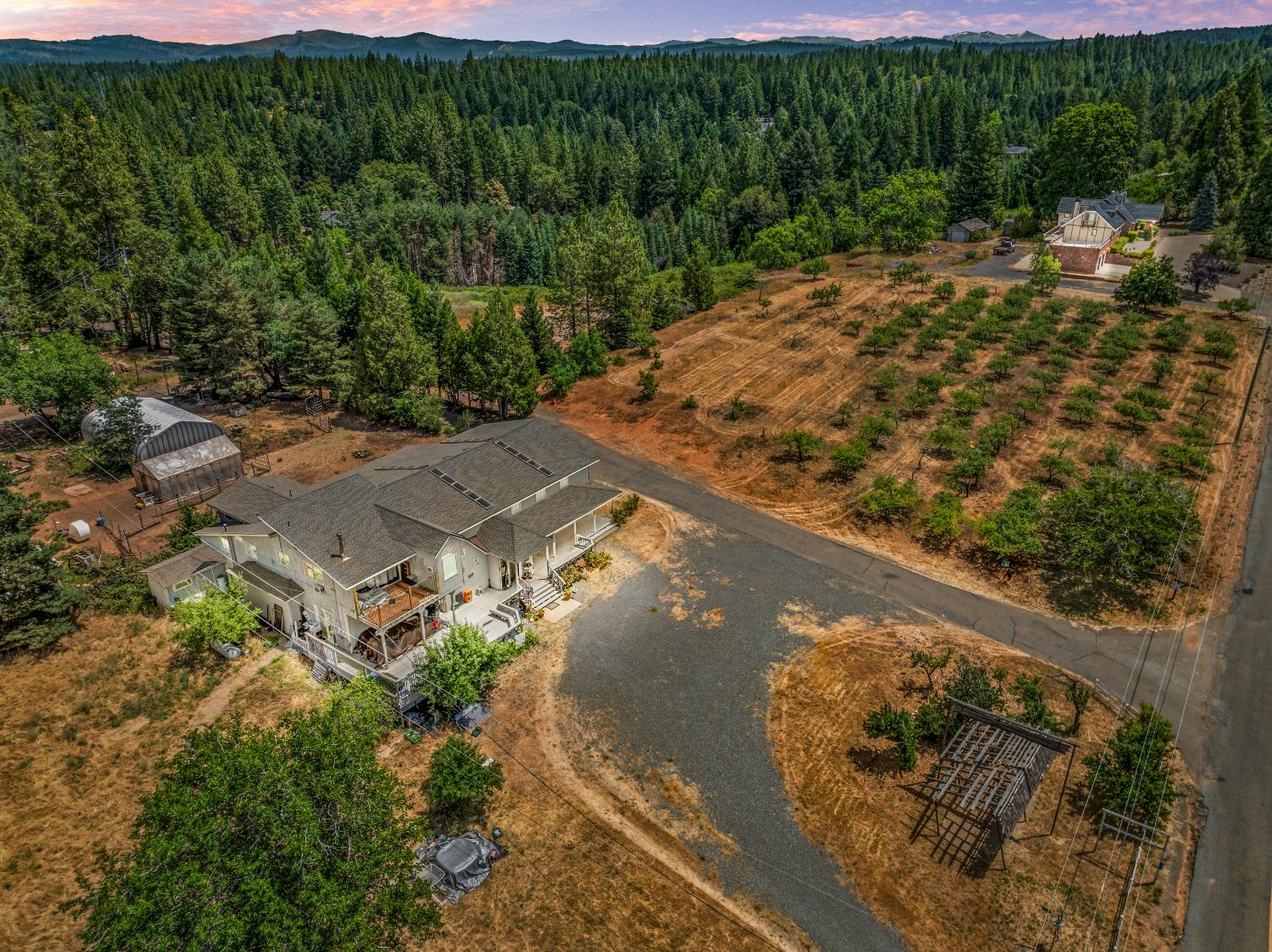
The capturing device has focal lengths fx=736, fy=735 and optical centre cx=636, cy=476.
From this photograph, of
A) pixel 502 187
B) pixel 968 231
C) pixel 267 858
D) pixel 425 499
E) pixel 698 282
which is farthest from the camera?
pixel 502 187

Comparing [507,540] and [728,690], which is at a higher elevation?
[507,540]

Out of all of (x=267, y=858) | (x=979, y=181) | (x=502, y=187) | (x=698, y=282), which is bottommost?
(x=698, y=282)

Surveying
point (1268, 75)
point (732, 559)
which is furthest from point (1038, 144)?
point (732, 559)

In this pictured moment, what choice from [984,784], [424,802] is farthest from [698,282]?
[424,802]

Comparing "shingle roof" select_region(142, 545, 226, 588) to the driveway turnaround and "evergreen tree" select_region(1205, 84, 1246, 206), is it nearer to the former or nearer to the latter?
the driveway turnaround

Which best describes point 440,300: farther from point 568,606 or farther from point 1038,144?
point 1038,144

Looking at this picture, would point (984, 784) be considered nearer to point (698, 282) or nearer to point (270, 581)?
point (270, 581)
